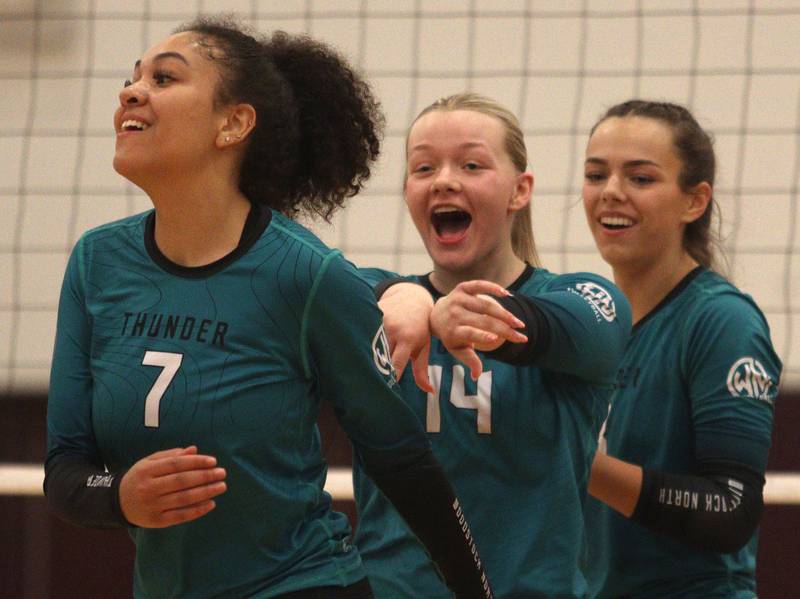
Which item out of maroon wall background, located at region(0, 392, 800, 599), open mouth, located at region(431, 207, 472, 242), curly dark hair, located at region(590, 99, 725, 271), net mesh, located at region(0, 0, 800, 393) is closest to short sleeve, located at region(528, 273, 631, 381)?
open mouth, located at region(431, 207, 472, 242)

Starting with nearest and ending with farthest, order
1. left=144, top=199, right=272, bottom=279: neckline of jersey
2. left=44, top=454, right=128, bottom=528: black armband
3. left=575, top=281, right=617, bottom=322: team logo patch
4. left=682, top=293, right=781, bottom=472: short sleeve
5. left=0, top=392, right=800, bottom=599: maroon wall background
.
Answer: left=44, top=454, right=128, bottom=528: black armband < left=144, top=199, right=272, bottom=279: neckline of jersey < left=575, top=281, right=617, bottom=322: team logo patch < left=682, top=293, right=781, bottom=472: short sleeve < left=0, top=392, right=800, bottom=599: maroon wall background

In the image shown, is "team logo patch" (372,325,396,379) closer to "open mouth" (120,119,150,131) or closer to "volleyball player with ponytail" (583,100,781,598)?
"open mouth" (120,119,150,131)

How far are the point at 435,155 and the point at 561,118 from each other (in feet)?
9.36

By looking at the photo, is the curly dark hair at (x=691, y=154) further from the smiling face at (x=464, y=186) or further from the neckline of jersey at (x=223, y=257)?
the neckline of jersey at (x=223, y=257)

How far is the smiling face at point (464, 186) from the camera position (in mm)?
2477

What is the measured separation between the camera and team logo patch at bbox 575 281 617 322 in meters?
2.26

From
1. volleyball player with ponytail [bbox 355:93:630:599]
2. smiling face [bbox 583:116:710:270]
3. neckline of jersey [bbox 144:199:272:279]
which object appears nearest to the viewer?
neckline of jersey [bbox 144:199:272:279]

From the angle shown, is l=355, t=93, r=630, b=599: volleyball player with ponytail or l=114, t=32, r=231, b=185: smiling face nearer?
l=114, t=32, r=231, b=185: smiling face

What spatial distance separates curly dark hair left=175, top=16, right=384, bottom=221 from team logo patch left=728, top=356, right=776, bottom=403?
0.82 metres

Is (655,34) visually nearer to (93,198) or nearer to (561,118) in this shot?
(561,118)

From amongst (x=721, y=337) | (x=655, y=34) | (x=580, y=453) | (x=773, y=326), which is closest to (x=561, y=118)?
(x=655, y=34)

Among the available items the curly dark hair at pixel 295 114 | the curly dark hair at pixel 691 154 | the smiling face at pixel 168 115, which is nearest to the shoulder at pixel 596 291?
the curly dark hair at pixel 295 114

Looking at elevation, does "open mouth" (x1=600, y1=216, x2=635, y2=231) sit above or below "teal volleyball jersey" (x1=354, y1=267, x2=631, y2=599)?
above

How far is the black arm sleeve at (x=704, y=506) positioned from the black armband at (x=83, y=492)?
1046mm
